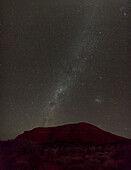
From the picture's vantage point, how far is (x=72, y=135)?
11297 mm

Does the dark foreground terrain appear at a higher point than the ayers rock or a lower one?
lower

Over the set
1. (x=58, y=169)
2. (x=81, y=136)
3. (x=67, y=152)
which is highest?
(x=81, y=136)

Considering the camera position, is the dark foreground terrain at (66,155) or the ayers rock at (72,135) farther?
the ayers rock at (72,135)

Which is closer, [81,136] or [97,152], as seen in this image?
[97,152]

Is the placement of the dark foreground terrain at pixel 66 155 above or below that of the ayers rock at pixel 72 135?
below

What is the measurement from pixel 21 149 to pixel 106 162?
3.73 metres

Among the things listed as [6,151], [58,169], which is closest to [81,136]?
[58,169]

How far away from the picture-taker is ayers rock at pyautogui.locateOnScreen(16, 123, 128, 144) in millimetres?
10643

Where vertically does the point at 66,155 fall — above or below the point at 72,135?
below

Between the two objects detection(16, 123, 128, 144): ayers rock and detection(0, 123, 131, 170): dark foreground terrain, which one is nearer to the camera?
detection(0, 123, 131, 170): dark foreground terrain

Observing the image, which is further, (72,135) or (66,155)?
(72,135)

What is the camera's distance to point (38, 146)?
9.55 m

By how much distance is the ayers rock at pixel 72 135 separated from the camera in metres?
10.6

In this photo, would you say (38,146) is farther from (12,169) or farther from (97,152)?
(97,152)
